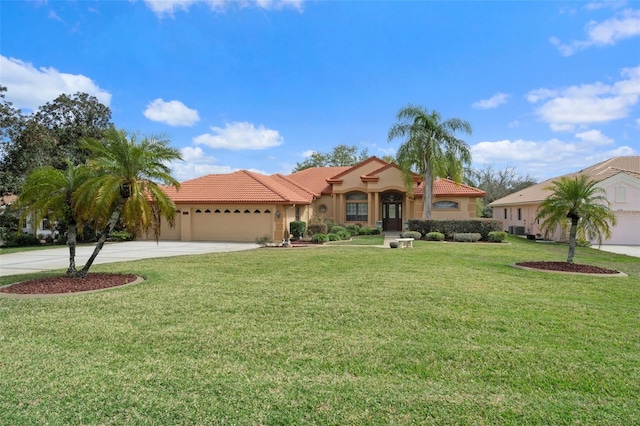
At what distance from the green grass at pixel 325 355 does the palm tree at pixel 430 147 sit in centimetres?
1807

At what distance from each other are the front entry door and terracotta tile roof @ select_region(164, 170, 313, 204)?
21.9 feet

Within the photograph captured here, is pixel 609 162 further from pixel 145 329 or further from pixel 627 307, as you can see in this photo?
pixel 145 329

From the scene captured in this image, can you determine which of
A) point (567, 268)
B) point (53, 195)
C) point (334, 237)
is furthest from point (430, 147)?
point (53, 195)

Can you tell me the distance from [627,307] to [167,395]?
836 cm

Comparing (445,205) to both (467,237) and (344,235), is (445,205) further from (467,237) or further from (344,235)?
(344,235)

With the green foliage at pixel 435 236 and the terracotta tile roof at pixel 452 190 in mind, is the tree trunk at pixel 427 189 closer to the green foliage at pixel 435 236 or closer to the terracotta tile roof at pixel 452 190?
the terracotta tile roof at pixel 452 190

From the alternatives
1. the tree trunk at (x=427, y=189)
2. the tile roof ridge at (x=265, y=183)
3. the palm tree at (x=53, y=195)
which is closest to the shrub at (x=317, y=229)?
the tile roof ridge at (x=265, y=183)

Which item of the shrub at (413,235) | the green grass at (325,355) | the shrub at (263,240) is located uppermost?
the shrub at (413,235)

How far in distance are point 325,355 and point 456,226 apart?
2111cm

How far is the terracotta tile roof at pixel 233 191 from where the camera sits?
24.3 metres

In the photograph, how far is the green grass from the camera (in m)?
3.78

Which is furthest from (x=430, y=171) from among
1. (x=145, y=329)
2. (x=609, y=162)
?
(x=145, y=329)

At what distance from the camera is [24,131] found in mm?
26484

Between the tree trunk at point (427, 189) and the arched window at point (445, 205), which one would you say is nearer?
the tree trunk at point (427, 189)
